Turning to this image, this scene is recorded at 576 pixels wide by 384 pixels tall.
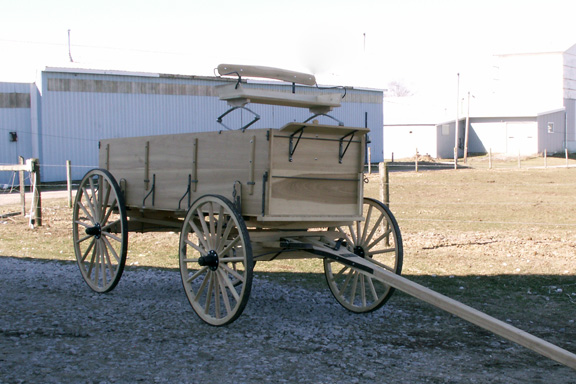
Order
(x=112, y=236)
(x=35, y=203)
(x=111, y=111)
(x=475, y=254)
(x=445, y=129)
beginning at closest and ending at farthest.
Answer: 1. (x=112, y=236)
2. (x=475, y=254)
3. (x=35, y=203)
4. (x=111, y=111)
5. (x=445, y=129)

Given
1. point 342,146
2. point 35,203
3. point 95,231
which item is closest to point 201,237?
point 342,146

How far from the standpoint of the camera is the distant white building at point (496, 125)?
46438 mm

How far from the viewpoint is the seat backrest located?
6379 millimetres

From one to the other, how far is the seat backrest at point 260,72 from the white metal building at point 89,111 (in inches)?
851

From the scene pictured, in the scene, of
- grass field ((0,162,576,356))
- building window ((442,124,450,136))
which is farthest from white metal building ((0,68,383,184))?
building window ((442,124,450,136))

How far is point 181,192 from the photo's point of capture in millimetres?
Result: 6730

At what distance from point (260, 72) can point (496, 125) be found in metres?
44.0

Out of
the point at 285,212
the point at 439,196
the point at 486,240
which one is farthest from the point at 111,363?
the point at 439,196

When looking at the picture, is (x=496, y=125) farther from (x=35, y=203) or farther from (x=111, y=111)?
(x=35, y=203)

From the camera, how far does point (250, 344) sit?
541 centimetres

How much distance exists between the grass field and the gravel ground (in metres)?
0.77

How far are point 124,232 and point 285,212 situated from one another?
6.81 ft

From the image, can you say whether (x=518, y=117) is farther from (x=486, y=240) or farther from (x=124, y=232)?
(x=124, y=232)

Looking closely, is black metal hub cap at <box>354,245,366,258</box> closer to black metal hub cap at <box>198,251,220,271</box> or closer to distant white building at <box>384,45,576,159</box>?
black metal hub cap at <box>198,251,220,271</box>
